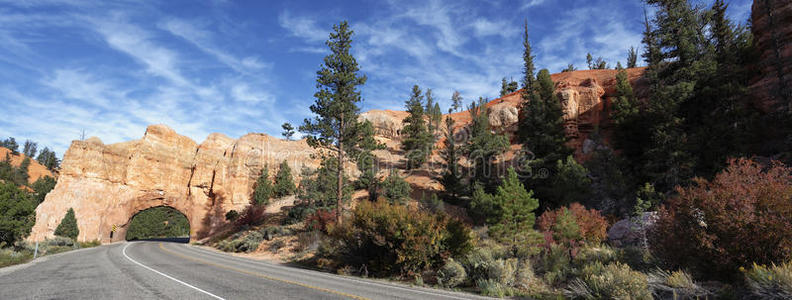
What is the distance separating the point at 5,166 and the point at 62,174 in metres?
66.2

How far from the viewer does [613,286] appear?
826cm

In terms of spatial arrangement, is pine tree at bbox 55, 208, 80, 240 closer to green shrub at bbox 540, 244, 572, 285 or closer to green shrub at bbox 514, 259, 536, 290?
green shrub at bbox 514, 259, 536, 290

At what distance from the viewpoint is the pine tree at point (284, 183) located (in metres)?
47.4

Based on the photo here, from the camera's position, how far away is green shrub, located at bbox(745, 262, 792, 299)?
241 inches

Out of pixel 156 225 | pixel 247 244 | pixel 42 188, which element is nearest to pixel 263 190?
pixel 247 244

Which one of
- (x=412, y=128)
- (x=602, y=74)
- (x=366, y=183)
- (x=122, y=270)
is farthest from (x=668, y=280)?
(x=602, y=74)

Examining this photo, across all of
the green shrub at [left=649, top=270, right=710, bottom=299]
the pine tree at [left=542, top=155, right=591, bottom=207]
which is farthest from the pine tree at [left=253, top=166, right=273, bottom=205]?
the green shrub at [left=649, top=270, right=710, bottom=299]

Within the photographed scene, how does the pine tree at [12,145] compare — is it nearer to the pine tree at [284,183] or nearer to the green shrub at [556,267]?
the pine tree at [284,183]

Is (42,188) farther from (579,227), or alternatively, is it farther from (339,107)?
(579,227)

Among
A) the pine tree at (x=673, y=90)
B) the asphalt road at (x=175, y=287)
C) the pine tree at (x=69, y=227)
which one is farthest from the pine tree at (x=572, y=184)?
the pine tree at (x=69, y=227)

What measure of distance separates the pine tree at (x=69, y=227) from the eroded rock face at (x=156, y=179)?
1.46m

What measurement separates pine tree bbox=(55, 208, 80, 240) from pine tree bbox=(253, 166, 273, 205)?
18436 millimetres

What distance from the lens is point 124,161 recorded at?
4350cm

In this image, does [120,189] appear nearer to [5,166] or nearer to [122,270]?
[122,270]
